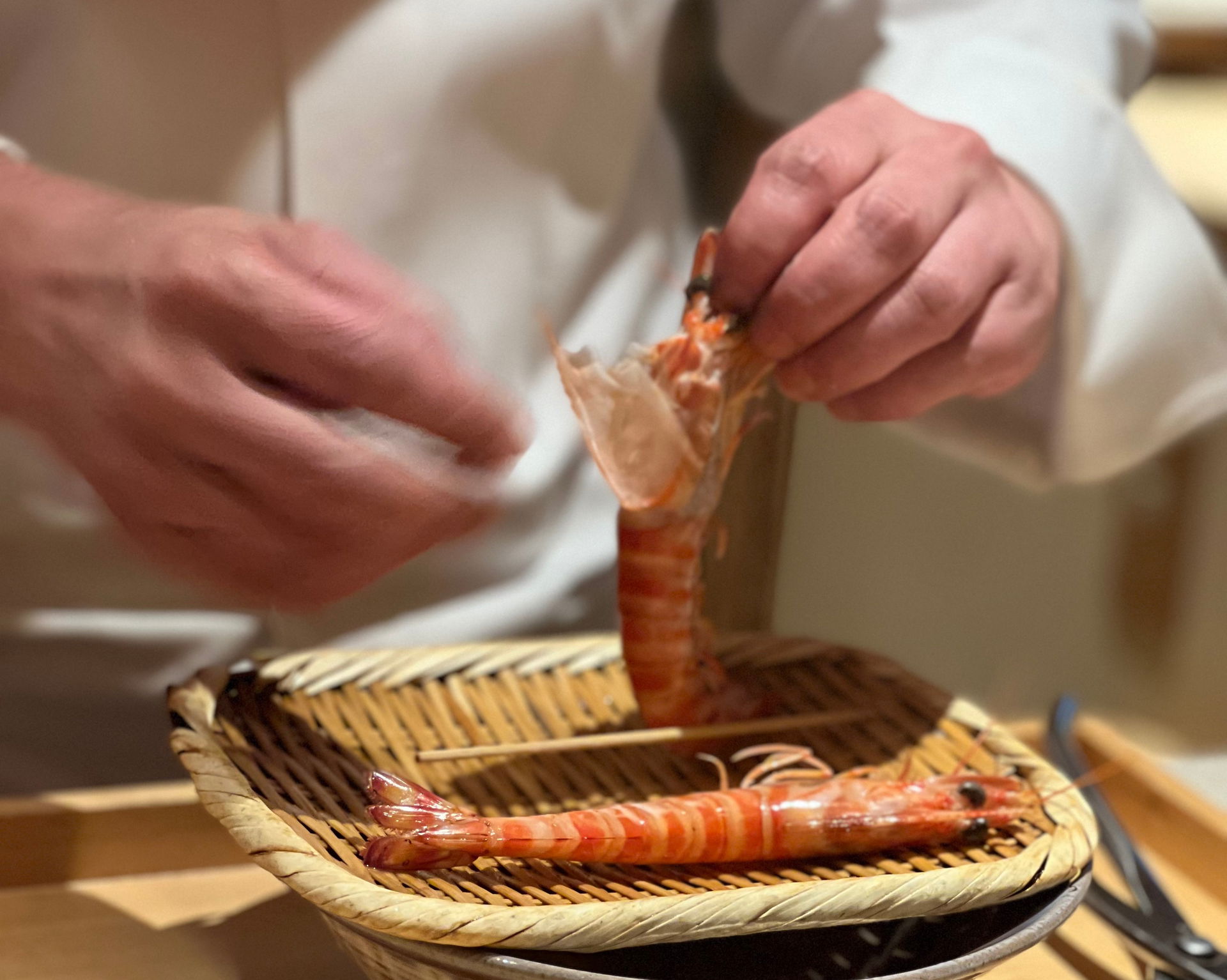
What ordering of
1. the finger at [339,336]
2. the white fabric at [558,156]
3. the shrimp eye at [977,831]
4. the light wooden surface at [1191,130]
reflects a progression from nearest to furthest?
the finger at [339,336], the shrimp eye at [977,831], the white fabric at [558,156], the light wooden surface at [1191,130]

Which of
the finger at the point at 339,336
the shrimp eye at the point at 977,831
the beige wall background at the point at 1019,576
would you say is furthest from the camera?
the beige wall background at the point at 1019,576

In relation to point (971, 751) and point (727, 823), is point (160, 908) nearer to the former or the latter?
point (727, 823)

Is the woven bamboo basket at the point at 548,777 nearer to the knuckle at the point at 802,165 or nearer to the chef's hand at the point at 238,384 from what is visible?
the chef's hand at the point at 238,384

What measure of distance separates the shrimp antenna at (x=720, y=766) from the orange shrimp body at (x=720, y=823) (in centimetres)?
1

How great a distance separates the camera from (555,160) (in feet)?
2.84

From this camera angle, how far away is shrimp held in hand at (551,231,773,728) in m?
0.63

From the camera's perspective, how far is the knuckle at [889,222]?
625mm

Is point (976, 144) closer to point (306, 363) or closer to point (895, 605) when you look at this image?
point (306, 363)

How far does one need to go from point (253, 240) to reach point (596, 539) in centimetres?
47

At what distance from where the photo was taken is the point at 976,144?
723mm

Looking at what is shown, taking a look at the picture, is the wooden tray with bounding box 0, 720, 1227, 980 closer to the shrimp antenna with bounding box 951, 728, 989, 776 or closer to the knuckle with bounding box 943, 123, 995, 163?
the shrimp antenna with bounding box 951, 728, 989, 776

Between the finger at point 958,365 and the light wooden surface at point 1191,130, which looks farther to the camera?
the light wooden surface at point 1191,130

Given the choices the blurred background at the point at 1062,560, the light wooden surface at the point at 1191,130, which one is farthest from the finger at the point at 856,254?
the light wooden surface at the point at 1191,130

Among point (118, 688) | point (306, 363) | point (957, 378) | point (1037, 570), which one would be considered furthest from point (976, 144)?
point (1037, 570)
